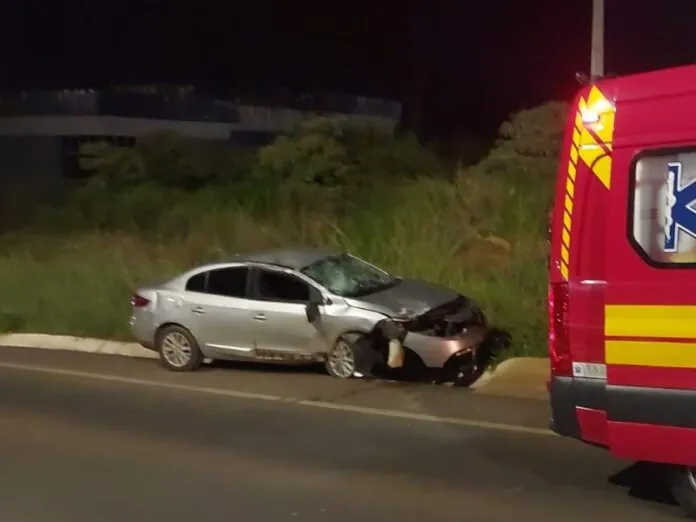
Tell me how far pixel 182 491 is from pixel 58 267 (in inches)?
486

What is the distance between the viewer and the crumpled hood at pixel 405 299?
38.0 feet

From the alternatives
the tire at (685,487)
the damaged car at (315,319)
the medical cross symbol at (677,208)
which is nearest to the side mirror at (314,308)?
the damaged car at (315,319)

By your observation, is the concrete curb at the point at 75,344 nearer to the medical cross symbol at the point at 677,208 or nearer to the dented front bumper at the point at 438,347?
the dented front bumper at the point at 438,347

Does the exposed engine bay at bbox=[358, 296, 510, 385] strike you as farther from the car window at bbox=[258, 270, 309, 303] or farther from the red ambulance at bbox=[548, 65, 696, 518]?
the red ambulance at bbox=[548, 65, 696, 518]

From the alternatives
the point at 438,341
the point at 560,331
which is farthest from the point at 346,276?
the point at 560,331

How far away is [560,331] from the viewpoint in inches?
254

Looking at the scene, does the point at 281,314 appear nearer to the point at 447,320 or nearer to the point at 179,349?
the point at 179,349

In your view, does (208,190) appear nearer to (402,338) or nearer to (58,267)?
(58,267)

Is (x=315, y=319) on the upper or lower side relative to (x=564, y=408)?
upper

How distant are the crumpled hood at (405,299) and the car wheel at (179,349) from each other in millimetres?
2132

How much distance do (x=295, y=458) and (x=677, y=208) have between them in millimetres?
3780

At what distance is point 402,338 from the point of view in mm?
11266

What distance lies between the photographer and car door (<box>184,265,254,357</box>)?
12328 mm

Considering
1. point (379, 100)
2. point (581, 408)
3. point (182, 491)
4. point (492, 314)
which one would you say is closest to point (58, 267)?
point (492, 314)
